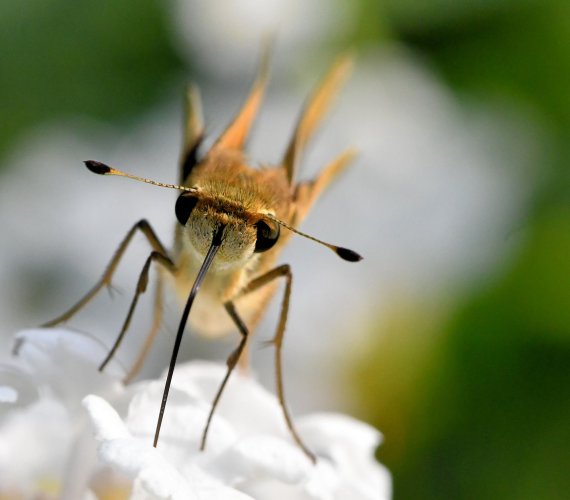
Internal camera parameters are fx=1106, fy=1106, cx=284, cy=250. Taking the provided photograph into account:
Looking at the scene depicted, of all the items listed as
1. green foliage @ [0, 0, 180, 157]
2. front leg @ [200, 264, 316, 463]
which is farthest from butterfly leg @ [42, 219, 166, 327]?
green foliage @ [0, 0, 180, 157]

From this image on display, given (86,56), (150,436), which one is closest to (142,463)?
(150,436)

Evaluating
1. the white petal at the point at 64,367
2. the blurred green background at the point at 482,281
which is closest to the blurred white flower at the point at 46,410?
the white petal at the point at 64,367

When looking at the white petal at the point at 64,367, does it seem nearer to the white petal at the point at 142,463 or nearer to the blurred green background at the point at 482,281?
the white petal at the point at 142,463

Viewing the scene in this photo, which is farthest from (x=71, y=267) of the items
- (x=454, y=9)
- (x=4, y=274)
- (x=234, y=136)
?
(x=454, y=9)

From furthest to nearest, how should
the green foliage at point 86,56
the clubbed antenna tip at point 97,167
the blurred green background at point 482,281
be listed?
the green foliage at point 86,56 → the blurred green background at point 482,281 → the clubbed antenna tip at point 97,167

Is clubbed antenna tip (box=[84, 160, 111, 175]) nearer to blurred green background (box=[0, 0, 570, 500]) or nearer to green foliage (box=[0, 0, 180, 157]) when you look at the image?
blurred green background (box=[0, 0, 570, 500])

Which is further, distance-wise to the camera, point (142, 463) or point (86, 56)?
point (86, 56)

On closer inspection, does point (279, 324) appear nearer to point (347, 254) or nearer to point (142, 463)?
point (347, 254)
